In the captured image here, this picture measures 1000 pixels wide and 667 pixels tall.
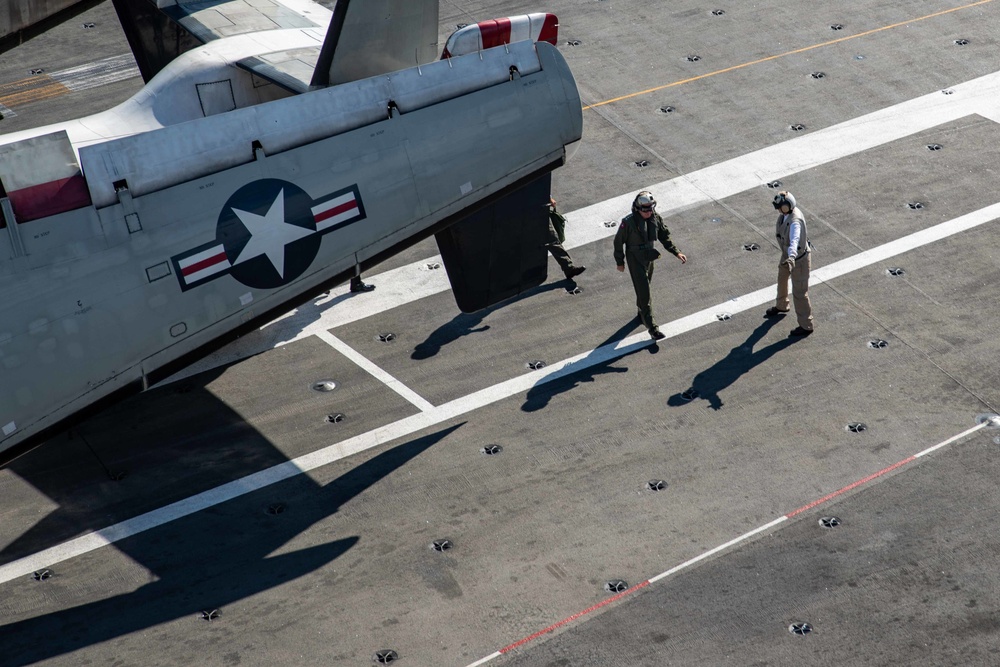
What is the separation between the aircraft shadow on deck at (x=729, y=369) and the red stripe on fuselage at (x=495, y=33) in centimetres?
546

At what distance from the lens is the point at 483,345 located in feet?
58.4

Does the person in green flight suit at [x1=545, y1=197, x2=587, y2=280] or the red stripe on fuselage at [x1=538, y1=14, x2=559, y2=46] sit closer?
the red stripe on fuselage at [x1=538, y1=14, x2=559, y2=46]

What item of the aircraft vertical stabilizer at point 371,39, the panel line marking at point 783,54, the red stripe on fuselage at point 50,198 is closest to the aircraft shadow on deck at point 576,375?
the aircraft vertical stabilizer at point 371,39

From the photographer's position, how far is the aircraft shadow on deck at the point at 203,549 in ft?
43.5

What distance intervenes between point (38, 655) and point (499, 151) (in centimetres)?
839

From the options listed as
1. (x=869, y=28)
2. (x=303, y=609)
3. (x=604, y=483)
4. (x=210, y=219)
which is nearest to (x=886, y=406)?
(x=604, y=483)


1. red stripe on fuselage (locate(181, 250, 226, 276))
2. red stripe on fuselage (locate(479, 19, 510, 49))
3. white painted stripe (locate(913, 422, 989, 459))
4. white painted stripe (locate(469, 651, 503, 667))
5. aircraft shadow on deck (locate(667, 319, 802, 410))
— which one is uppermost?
red stripe on fuselage (locate(479, 19, 510, 49))

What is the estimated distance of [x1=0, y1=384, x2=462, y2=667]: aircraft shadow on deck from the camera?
13250mm

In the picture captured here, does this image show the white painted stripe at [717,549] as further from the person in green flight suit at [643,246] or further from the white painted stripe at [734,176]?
the white painted stripe at [734,176]

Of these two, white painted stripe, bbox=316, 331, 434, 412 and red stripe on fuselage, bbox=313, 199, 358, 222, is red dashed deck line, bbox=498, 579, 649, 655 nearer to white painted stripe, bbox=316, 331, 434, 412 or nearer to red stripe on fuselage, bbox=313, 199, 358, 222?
white painted stripe, bbox=316, 331, 434, 412

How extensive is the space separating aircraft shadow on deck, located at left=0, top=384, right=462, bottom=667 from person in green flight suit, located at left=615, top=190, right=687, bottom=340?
145 inches

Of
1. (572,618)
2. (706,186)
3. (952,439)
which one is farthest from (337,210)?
(706,186)

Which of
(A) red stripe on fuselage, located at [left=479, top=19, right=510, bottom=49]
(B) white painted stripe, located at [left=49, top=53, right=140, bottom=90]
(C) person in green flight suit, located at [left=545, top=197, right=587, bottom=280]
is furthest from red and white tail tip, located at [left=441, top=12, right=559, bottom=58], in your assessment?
(B) white painted stripe, located at [left=49, top=53, right=140, bottom=90]

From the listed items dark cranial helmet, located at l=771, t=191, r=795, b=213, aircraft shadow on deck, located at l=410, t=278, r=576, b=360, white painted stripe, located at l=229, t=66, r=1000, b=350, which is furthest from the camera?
white painted stripe, located at l=229, t=66, r=1000, b=350
